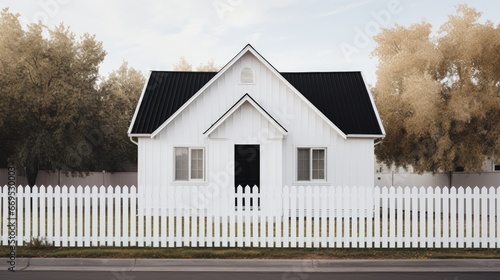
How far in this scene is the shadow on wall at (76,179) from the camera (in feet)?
121

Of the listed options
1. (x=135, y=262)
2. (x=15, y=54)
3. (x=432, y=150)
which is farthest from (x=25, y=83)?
(x=135, y=262)

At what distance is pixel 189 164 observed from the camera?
24.4 meters

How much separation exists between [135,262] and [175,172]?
40.3ft

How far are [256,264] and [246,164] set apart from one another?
1259cm

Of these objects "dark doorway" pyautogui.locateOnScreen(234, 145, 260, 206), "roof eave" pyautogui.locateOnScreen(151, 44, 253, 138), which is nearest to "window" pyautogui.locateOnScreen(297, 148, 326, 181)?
"dark doorway" pyautogui.locateOnScreen(234, 145, 260, 206)

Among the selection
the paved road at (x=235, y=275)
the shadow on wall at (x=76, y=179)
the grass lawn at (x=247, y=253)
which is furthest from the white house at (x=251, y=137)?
the shadow on wall at (x=76, y=179)

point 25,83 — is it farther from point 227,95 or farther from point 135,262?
point 135,262

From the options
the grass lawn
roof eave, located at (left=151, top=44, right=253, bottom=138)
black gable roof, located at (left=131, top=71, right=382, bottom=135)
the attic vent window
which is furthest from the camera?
the attic vent window

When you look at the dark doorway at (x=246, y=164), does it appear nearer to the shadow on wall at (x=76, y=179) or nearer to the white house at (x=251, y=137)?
the white house at (x=251, y=137)

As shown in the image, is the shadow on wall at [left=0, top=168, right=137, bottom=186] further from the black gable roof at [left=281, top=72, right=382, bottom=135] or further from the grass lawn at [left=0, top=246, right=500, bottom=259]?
the grass lawn at [left=0, top=246, right=500, bottom=259]

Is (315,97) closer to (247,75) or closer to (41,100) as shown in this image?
(247,75)

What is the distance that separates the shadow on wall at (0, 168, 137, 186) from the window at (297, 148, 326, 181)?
18625mm

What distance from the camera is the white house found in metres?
23.7

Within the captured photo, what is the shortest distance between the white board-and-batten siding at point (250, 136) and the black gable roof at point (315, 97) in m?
0.79
